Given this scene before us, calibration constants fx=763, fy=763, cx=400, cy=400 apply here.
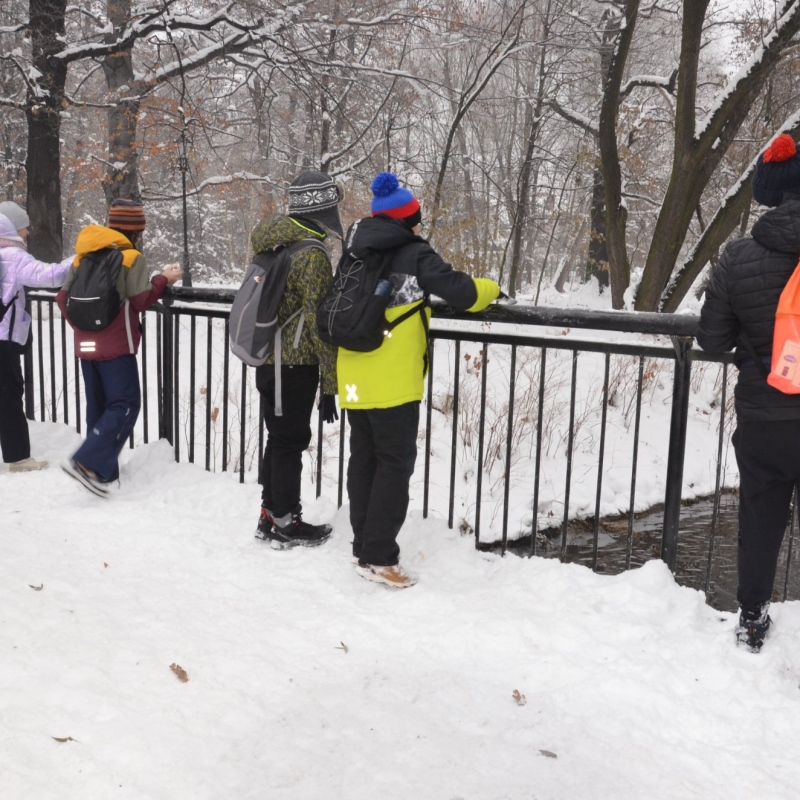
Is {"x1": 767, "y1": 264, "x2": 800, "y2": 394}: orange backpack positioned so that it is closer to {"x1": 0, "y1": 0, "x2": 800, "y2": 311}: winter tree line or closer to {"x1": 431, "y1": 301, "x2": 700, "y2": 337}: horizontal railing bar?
{"x1": 431, "y1": 301, "x2": 700, "y2": 337}: horizontal railing bar

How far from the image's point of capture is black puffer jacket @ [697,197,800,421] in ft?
8.89

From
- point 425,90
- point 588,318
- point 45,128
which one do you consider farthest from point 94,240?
point 425,90

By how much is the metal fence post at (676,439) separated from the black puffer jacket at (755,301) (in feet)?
1.29

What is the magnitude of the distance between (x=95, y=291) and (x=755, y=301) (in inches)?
138

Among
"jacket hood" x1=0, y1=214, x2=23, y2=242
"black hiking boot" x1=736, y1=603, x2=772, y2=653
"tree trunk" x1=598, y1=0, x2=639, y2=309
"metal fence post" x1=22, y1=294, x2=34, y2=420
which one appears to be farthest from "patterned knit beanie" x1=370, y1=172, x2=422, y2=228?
"tree trunk" x1=598, y1=0, x2=639, y2=309

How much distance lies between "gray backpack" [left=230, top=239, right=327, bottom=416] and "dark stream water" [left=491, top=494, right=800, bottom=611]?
2769 mm

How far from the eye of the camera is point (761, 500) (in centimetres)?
295

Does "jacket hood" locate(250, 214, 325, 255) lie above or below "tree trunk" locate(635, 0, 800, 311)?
below

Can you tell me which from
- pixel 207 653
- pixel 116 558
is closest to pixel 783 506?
pixel 207 653

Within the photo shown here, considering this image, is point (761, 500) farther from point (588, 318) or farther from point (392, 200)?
point (392, 200)

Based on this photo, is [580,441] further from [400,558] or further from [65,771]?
[65,771]

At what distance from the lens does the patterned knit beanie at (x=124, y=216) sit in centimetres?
461

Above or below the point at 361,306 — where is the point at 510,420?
below

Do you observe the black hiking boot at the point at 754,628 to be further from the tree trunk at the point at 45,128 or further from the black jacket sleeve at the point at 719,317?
the tree trunk at the point at 45,128
